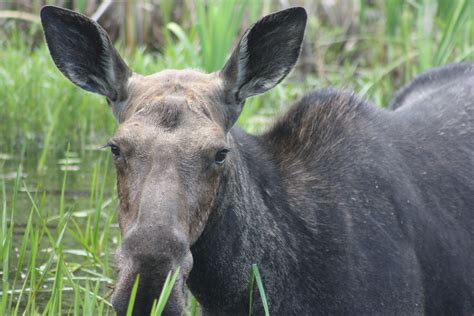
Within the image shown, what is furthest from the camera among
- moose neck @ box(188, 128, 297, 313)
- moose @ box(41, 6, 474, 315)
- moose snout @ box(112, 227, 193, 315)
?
moose neck @ box(188, 128, 297, 313)

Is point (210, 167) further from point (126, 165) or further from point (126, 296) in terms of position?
point (126, 296)

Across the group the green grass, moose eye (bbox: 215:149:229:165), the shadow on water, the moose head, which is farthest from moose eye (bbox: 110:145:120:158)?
the green grass

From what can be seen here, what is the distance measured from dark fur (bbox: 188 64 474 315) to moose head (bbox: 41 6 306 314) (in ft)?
0.89

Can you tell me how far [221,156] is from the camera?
14.3 ft

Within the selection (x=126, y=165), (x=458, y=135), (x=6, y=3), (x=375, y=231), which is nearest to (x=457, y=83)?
(x=458, y=135)

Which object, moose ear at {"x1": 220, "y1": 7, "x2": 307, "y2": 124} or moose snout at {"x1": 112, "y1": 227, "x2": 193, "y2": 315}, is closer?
moose snout at {"x1": 112, "y1": 227, "x2": 193, "y2": 315}

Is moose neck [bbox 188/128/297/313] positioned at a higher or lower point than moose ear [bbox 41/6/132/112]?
lower

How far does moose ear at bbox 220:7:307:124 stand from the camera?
15.7ft

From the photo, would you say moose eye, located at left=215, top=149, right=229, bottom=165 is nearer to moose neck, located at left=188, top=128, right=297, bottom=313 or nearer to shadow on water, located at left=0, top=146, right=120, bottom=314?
moose neck, located at left=188, top=128, right=297, bottom=313

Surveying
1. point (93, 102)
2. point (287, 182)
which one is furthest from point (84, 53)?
point (93, 102)

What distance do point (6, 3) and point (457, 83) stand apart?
7946 millimetres

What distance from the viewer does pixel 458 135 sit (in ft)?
17.7

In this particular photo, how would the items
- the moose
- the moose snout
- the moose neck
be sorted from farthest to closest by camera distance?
the moose neck → the moose → the moose snout

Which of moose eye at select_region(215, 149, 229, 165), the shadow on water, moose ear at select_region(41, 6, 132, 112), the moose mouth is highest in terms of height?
moose ear at select_region(41, 6, 132, 112)
